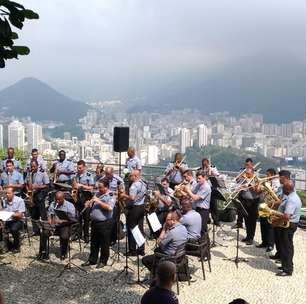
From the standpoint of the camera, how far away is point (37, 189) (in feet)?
42.7

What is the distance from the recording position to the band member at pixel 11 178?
1304 cm

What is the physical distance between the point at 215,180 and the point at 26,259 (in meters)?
4.68

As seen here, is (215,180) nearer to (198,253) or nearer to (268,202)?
(268,202)

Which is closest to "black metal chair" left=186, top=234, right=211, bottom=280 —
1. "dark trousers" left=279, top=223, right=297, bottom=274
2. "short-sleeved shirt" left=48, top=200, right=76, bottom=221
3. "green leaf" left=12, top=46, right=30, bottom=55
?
"dark trousers" left=279, top=223, right=297, bottom=274

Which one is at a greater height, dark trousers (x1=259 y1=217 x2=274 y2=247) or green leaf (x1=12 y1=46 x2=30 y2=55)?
green leaf (x1=12 y1=46 x2=30 y2=55)

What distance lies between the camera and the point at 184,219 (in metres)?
9.59

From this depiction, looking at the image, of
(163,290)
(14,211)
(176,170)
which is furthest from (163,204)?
(163,290)

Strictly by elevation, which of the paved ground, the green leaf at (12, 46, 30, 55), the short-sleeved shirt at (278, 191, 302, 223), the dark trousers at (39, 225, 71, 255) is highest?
the green leaf at (12, 46, 30, 55)

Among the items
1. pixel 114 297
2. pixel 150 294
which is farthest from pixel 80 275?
pixel 150 294

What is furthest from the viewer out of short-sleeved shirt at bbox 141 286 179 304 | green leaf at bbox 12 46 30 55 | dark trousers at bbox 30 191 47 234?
dark trousers at bbox 30 191 47 234

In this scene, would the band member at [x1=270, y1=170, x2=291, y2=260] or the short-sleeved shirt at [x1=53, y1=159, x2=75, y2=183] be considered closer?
the band member at [x1=270, y1=170, x2=291, y2=260]

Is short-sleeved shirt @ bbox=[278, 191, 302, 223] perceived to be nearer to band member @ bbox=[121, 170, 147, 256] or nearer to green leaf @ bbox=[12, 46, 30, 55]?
band member @ bbox=[121, 170, 147, 256]

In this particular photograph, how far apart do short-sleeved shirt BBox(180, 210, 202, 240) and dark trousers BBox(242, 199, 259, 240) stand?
2672mm

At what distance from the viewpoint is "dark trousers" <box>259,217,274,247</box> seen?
38.2 feet
